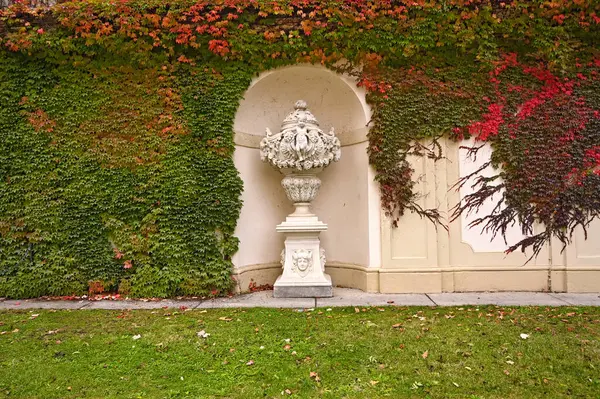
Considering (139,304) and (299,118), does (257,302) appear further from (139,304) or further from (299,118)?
(299,118)

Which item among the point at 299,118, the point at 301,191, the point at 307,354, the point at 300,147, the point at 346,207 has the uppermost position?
the point at 299,118

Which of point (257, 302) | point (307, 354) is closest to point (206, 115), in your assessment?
point (257, 302)

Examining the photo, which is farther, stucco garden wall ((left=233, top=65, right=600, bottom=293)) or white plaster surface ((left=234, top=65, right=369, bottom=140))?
white plaster surface ((left=234, top=65, right=369, bottom=140))

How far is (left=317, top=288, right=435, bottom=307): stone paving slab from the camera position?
16.0 ft

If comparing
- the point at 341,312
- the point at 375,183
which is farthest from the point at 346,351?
the point at 375,183

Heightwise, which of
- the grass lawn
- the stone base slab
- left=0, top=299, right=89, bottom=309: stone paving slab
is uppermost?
the stone base slab

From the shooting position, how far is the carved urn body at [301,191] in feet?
17.5

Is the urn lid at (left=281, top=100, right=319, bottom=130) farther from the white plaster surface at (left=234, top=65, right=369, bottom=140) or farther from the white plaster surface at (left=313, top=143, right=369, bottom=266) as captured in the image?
the white plaster surface at (left=313, top=143, right=369, bottom=266)

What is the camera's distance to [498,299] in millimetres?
5086

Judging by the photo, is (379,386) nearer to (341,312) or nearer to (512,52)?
(341,312)

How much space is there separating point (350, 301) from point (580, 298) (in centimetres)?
299

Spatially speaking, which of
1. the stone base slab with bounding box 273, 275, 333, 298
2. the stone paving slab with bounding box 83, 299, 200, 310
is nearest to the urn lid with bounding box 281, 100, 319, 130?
the stone base slab with bounding box 273, 275, 333, 298

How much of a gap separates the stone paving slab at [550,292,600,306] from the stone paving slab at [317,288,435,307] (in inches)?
69.0

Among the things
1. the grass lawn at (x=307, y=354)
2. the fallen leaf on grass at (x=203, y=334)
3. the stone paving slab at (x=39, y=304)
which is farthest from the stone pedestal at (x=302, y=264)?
the stone paving slab at (x=39, y=304)
